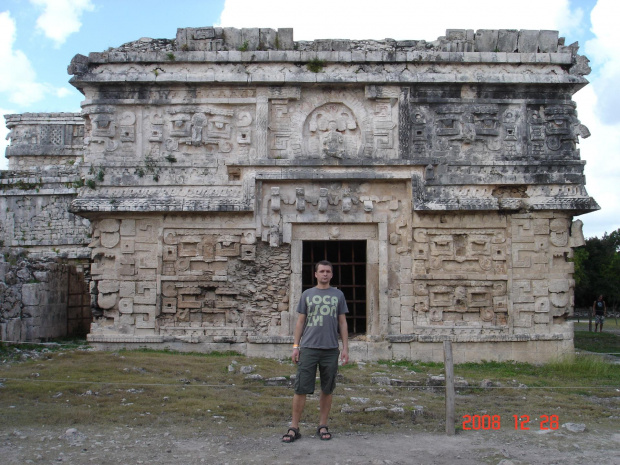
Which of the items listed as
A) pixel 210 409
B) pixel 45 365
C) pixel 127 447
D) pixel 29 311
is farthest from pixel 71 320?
pixel 127 447

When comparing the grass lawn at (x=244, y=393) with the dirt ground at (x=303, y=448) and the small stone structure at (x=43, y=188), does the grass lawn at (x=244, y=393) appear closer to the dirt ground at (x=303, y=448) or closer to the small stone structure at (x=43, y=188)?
the dirt ground at (x=303, y=448)

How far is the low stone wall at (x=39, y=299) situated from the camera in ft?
31.9

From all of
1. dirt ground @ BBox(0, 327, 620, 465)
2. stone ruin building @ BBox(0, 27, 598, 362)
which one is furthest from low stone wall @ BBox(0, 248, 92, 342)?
dirt ground @ BBox(0, 327, 620, 465)

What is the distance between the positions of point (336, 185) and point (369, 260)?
1457 millimetres

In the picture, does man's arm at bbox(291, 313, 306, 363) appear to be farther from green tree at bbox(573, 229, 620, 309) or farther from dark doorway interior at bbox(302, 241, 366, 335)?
green tree at bbox(573, 229, 620, 309)

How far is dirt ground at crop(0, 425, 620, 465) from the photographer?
4727 millimetres

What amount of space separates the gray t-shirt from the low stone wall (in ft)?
20.6

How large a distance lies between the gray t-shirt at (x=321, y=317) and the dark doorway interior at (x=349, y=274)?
5.18 m

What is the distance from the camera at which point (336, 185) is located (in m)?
10.3

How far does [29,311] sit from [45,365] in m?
2.48

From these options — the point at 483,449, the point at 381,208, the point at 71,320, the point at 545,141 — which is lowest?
the point at 483,449

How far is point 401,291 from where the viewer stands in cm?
1011

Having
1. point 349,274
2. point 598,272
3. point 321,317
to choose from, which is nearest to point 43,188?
point 349,274

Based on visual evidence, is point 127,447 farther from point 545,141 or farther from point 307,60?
point 545,141
